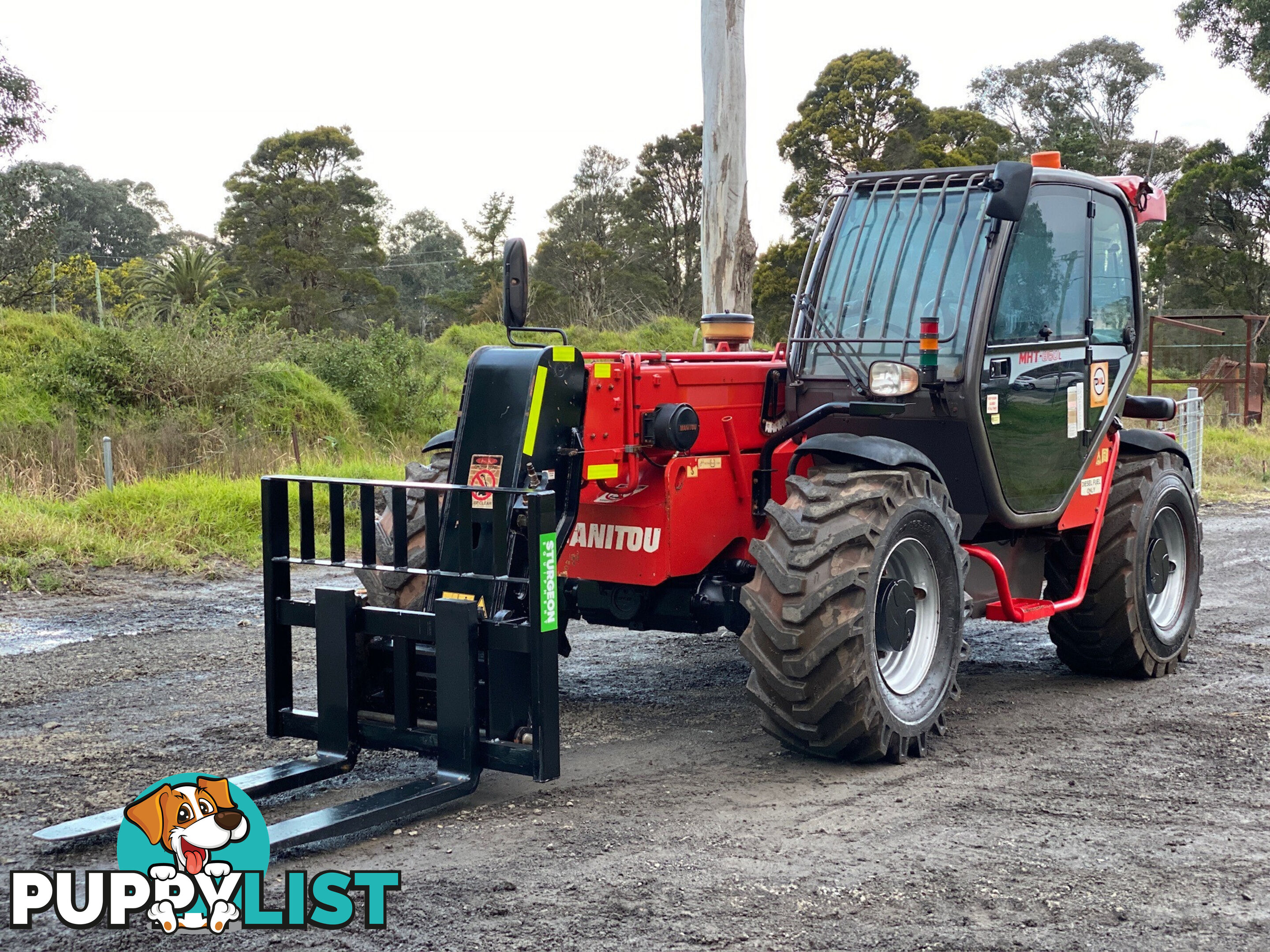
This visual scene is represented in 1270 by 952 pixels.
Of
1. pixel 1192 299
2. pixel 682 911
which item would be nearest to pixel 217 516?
pixel 682 911

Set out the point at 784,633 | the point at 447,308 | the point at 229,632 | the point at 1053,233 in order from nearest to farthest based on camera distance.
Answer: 1. the point at 784,633
2. the point at 1053,233
3. the point at 229,632
4. the point at 447,308

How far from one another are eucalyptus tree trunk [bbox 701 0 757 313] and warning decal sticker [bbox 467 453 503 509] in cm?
683

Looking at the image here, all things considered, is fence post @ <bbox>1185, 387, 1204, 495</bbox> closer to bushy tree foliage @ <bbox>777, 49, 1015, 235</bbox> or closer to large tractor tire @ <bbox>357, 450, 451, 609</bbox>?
large tractor tire @ <bbox>357, 450, 451, 609</bbox>

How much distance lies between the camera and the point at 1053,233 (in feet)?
20.0

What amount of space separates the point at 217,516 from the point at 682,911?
342 inches

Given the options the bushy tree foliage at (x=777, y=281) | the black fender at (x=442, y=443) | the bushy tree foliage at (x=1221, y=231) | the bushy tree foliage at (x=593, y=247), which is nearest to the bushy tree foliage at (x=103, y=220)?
the bushy tree foliage at (x=593, y=247)

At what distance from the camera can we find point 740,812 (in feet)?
14.6

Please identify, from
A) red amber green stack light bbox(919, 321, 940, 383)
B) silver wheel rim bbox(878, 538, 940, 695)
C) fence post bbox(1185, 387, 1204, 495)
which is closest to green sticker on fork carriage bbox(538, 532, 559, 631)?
silver wheel rim bbox(878, 538, 940, 695)

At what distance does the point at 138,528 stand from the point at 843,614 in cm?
796

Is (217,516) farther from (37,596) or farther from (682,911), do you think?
(682,911)

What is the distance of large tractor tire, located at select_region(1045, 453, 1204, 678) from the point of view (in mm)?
6586

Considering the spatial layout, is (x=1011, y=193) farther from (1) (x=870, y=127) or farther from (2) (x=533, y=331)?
(1) (x=870, y=127)

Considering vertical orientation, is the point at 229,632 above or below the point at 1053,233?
below

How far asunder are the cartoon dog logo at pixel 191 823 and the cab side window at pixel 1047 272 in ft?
12.2
